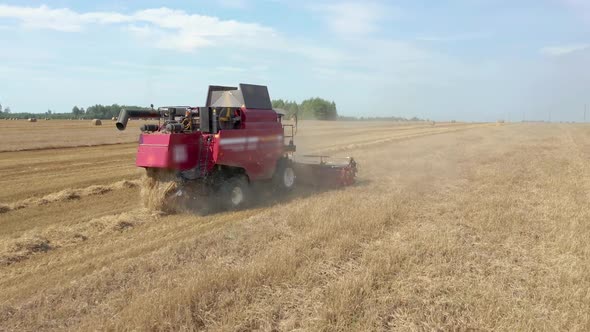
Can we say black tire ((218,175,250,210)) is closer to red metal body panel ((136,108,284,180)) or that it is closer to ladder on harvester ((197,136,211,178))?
red metal body panel ((136,108,284,180))

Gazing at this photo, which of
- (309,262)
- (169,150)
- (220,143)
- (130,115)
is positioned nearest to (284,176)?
(220,143)

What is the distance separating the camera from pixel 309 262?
5441 millimetres

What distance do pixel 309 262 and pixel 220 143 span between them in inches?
163

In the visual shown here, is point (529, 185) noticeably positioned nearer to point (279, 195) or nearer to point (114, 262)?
point (279, 195)

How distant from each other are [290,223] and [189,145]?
109 inches

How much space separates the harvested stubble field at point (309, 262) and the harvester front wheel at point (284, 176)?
620 millimetres

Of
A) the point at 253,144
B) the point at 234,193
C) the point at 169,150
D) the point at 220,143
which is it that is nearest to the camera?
the point at 169,150

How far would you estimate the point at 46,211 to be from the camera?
915 centimetres

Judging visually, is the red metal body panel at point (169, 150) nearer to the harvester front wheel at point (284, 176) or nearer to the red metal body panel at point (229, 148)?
the red metal body panel at point (229, 148)

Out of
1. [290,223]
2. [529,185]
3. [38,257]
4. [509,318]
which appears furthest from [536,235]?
[38,257]

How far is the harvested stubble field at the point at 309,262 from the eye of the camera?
4164 mm

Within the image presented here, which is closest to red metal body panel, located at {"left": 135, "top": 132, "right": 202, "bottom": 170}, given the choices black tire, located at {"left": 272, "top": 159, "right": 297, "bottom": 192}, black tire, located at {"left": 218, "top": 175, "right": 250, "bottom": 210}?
black tire, located at {"left": 218, "top": 175, "right": 250, "bottom": 210}

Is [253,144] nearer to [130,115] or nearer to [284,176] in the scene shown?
[284,176]

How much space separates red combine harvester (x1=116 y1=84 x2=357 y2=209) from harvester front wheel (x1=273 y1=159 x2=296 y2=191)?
25 millimetres
